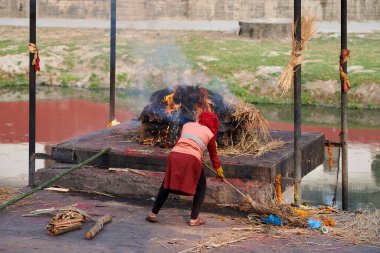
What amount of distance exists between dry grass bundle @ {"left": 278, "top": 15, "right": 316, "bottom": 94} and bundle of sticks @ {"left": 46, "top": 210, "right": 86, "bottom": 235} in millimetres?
3004

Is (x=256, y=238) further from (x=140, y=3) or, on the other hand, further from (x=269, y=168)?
(x=140, y=3)

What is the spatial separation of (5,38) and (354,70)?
13.5 m

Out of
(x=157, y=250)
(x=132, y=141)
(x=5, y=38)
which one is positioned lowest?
(x=157, y=250)

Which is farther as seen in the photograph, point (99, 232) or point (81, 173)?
point (81, 173)

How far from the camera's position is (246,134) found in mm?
12219

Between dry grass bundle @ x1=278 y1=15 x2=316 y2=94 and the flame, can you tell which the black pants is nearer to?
dry grass bundle @ x1=278 y1=15 x2=316 y2=94

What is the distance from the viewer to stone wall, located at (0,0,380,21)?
35.3 metres

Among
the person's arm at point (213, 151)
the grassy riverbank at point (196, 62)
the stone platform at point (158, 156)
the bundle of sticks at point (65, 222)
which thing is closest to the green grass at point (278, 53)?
the grassy riverbank at point (196, 62)

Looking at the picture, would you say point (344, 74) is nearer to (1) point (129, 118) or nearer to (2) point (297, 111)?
(2) point (297, 111)

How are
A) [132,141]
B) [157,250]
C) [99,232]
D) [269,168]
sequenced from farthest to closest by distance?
[132,141]
[269,168]
[99,232]
[157,250]

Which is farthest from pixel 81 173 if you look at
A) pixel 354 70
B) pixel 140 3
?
pixel 140 3

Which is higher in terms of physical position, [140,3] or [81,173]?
[140,3]

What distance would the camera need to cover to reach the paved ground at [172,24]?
34312 mm

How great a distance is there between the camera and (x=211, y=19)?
1453 inches
